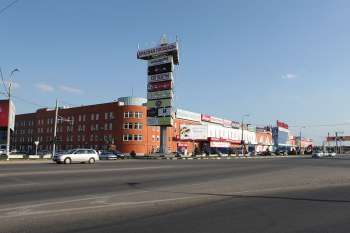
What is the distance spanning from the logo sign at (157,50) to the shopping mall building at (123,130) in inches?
747

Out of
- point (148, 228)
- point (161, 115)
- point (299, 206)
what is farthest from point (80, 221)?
point (161, 115)

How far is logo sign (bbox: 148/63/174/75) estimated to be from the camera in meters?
78.2

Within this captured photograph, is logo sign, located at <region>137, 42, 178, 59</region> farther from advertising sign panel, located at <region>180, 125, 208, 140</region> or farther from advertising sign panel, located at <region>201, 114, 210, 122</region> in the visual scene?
advertising sign panel, located at <region>201, 114, 210, 122</region>

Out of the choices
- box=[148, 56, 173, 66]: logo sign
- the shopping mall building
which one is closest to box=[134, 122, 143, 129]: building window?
the shopping mall building

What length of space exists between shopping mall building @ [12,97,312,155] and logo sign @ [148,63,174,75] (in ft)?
60.9

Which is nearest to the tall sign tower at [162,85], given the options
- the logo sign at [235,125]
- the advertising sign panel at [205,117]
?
the advertising sign panel at [205,117]

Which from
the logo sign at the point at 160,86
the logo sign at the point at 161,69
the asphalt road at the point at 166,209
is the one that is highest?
the logo sign at the point at 161,69

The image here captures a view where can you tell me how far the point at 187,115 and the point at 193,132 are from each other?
636cm

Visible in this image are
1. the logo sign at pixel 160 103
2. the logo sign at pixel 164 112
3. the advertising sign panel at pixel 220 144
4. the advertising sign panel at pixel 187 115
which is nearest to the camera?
the logo sign at pixel 164 112

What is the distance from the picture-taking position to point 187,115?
117312mm

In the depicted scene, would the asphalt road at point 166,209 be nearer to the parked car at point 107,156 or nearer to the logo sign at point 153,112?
the parked car at point 107,156

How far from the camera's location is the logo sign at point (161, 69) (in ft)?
257

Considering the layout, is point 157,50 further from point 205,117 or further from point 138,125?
point 205,117

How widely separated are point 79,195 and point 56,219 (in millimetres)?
4916
